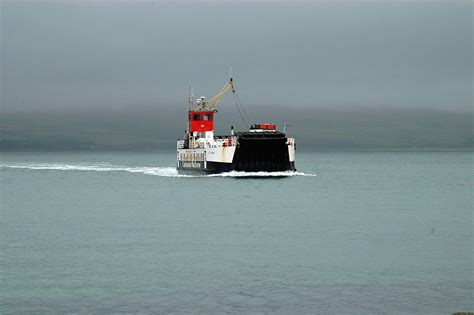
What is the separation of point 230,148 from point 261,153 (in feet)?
12.8

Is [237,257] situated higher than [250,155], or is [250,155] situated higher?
[250,155]

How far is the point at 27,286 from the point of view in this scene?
2831 centimetres

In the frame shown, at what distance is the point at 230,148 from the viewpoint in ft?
284

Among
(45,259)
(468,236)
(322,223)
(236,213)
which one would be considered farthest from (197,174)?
(45,259)

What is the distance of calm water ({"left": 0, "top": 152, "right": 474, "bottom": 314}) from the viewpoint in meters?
26.1

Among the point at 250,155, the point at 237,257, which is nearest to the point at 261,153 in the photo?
the point at 250,155

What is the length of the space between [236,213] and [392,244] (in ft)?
61.9

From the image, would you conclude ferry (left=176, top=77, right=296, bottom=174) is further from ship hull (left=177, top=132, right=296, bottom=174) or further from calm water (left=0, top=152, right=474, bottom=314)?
calm water (left=0, top=152, right=474, bottom=314)

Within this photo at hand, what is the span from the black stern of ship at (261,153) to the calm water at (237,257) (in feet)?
58.3

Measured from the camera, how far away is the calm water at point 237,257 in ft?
85.5

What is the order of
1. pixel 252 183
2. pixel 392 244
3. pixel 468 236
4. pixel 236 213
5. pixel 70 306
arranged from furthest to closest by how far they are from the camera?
pixel 252 183
pixel 236 213
pixel 468 236
pixel 392 244
pixel 70 306

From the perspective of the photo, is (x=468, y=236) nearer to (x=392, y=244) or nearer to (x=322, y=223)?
(x=392, y=244)

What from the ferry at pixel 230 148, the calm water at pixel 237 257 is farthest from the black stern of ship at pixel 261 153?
the calm water at pixel 237 257

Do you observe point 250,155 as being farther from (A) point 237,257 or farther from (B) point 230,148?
(A) point 237,257
